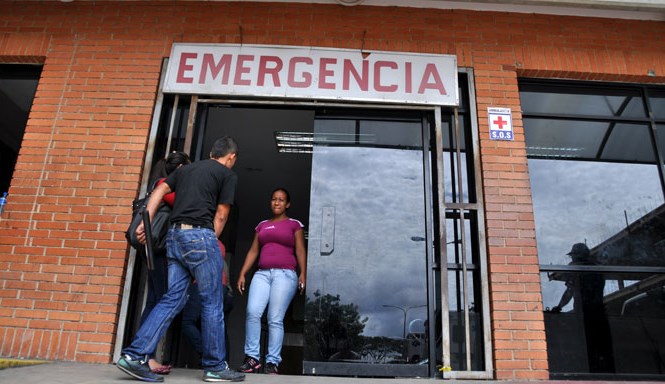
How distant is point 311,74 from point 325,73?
0.46 ft

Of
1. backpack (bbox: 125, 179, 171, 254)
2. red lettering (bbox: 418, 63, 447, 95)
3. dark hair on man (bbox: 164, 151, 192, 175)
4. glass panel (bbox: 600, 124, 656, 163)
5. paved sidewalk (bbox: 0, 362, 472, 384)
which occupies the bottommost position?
paved sidewalk (bbox: 0, 362, 472, 384)

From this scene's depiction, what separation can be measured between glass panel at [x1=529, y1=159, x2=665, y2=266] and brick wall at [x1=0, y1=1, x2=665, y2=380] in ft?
1.25

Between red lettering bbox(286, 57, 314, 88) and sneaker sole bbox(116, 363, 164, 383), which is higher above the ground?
red lettering bbox(286, 57, 314, 88)

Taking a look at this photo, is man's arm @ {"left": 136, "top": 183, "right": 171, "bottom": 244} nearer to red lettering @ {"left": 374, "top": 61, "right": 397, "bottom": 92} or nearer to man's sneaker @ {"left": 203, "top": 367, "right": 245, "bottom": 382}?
man's sneaker @ {"left": 203, "top": 367, "right": 245, "bottom": 382}

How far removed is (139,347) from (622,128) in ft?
16.4

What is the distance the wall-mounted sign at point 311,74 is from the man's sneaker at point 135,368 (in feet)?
9.07

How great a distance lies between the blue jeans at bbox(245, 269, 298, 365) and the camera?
4395mm

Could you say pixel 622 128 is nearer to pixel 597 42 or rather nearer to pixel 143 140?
pixel 597 42

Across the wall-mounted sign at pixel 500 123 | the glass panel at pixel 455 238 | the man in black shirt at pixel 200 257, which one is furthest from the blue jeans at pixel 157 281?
the wall-mounted sign at pixel 500 123

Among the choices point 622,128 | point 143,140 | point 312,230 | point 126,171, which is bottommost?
point 312,230

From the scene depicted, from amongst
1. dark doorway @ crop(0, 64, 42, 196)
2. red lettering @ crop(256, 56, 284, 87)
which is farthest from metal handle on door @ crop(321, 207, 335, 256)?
dark doorway @ crop(0, 64, 42, 196)

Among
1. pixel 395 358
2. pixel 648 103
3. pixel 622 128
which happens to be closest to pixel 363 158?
pixel 395 358

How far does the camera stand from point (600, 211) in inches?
199

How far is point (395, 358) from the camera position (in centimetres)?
450
